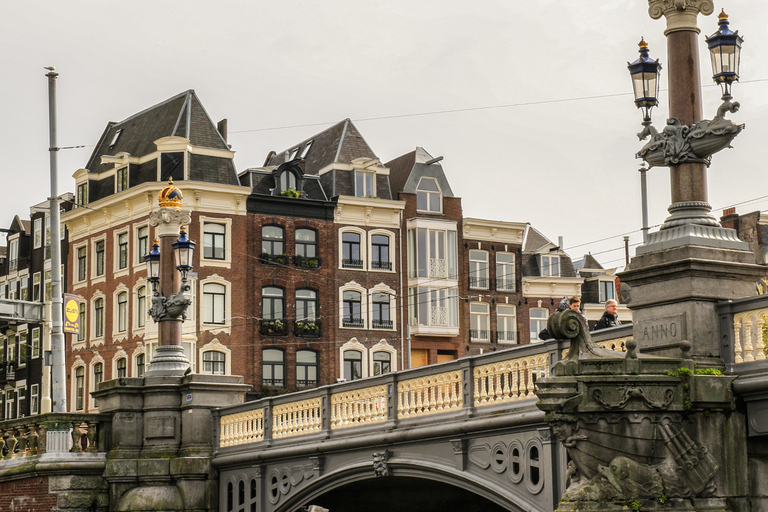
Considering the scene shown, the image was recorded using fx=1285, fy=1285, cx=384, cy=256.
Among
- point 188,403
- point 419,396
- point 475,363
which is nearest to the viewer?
point 475,363

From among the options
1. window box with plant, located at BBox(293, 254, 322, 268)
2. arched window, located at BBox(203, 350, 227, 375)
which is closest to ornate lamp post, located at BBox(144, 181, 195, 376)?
arched window, located at BBox(203, 350, 227, 375)

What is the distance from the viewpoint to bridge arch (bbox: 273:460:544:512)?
53.7 ft

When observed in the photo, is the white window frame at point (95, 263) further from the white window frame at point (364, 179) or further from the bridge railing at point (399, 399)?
the bridge railing at point (399, 399)

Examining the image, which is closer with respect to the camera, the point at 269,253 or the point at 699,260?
the point at 699,260

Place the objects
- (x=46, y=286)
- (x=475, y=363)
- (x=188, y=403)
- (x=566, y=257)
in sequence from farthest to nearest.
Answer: (x=566, y=257) < (x=46, y=286) < (x=188, y=403) < (x=475, y=363)

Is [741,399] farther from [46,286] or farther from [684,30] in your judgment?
[46,286]

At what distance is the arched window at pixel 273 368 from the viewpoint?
4878cm

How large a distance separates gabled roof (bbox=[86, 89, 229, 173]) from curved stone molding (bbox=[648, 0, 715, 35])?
37.5 meters

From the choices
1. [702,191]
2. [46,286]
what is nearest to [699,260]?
[702,191]

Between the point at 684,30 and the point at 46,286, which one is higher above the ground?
the point at 46,286

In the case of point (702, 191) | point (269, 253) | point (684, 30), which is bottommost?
point (702, 191)

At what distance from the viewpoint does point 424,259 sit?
5291 cm

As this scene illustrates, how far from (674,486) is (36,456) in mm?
17572

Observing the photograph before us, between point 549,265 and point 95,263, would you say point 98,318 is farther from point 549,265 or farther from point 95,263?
point 549,265
